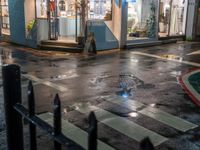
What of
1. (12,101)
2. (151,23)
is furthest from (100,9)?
(12,101)

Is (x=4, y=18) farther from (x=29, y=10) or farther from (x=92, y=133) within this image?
(x=92, y=133)

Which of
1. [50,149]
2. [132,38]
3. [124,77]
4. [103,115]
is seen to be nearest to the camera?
[50,149]

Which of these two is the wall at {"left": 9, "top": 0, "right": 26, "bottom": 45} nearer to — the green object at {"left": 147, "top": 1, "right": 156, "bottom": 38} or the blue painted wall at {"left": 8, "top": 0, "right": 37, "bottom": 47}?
the blue painted wall at {"left": 8, "top": 0, "right": 37, "bottom": 47}

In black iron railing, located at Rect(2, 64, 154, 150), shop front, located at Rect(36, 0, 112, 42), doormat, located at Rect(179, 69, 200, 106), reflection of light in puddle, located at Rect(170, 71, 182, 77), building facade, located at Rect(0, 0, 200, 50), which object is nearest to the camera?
black iron railing, located at Rect(2, 64, 154, 150)

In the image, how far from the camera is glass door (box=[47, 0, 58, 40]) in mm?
14070

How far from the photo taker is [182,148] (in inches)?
171

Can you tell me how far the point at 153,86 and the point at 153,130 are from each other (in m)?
2.92

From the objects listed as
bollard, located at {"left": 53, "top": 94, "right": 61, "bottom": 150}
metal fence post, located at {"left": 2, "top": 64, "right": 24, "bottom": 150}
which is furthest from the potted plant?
bollard, located at {"left": 53, "top": 94, "right": 61, "bottom": 150}

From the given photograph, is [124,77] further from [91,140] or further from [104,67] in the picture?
[91,140]

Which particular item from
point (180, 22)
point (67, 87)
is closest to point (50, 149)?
point (67, 87)

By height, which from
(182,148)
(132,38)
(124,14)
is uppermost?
(124,14)

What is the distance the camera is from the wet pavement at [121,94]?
4832 millimetres

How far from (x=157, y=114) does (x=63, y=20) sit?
1074cm

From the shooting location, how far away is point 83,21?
13.3 m
